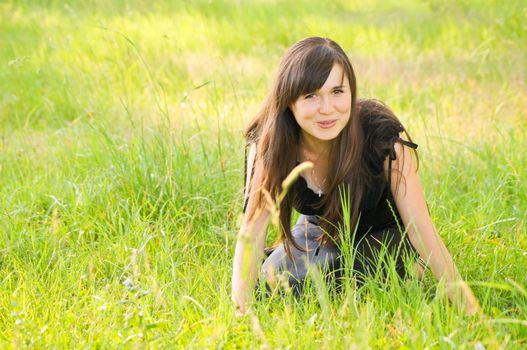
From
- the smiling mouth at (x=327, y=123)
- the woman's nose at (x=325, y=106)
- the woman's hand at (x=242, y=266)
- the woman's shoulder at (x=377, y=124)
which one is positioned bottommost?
the woman's hand at (x=242, y=266)

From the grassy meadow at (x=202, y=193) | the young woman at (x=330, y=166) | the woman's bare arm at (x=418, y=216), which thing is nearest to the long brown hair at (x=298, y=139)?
the young woman at (x=330, y=166)

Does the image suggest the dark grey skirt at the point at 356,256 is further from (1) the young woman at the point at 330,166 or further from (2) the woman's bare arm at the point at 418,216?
(2) the woman's bare arm at the point at 418,216

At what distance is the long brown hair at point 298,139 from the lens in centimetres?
257

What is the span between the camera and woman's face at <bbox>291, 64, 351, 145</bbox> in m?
2.56

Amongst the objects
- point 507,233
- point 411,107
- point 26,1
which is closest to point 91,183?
point 507,233

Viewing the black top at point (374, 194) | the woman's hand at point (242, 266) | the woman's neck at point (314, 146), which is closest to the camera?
the woman's hand at point (242, 266)

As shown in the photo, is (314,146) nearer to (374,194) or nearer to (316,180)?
(316,180)

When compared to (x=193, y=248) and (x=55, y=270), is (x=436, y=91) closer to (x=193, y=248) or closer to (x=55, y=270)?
(x=193, y=248)

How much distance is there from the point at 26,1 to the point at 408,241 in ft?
21.2

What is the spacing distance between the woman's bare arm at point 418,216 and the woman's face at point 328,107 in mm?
232

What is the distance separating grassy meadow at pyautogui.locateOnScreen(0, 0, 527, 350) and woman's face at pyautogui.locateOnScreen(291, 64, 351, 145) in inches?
20.8

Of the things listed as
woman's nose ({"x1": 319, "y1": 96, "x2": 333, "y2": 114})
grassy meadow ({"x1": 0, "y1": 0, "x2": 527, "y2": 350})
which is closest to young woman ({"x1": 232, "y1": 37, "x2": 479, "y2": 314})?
woman's nose ({"x1": 319, "y1": 96, "x2": 333, "y2": 114})

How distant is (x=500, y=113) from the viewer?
471 cm

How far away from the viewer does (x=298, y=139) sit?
2.80 metres
